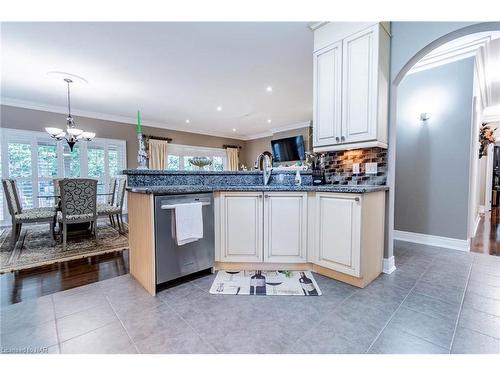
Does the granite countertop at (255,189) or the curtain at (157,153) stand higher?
the curtain at (157,153)

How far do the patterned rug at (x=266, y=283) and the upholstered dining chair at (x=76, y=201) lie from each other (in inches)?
92.6

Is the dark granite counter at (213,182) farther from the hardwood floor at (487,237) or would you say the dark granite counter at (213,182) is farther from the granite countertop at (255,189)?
the hardwood floor at (487,237)

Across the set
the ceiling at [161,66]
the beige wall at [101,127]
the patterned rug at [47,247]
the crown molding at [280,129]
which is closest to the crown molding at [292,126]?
the crown molding at [280,129]

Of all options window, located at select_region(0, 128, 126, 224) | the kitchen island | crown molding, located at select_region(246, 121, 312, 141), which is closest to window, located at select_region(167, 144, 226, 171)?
crown molding, located at select_region(246, 121, 312, 141)

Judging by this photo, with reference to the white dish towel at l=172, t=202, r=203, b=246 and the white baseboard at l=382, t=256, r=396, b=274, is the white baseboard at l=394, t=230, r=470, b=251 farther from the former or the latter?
the white dish towel at l=172, t=202, r=203, b=246

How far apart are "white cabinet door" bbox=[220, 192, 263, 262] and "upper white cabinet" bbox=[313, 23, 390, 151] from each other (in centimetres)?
103

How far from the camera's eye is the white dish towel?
1971 mm

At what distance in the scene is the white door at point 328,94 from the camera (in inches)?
90.4

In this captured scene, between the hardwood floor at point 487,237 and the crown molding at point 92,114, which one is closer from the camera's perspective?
the hardwood floor at point 487,237

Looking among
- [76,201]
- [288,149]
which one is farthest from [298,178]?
[288,149]
